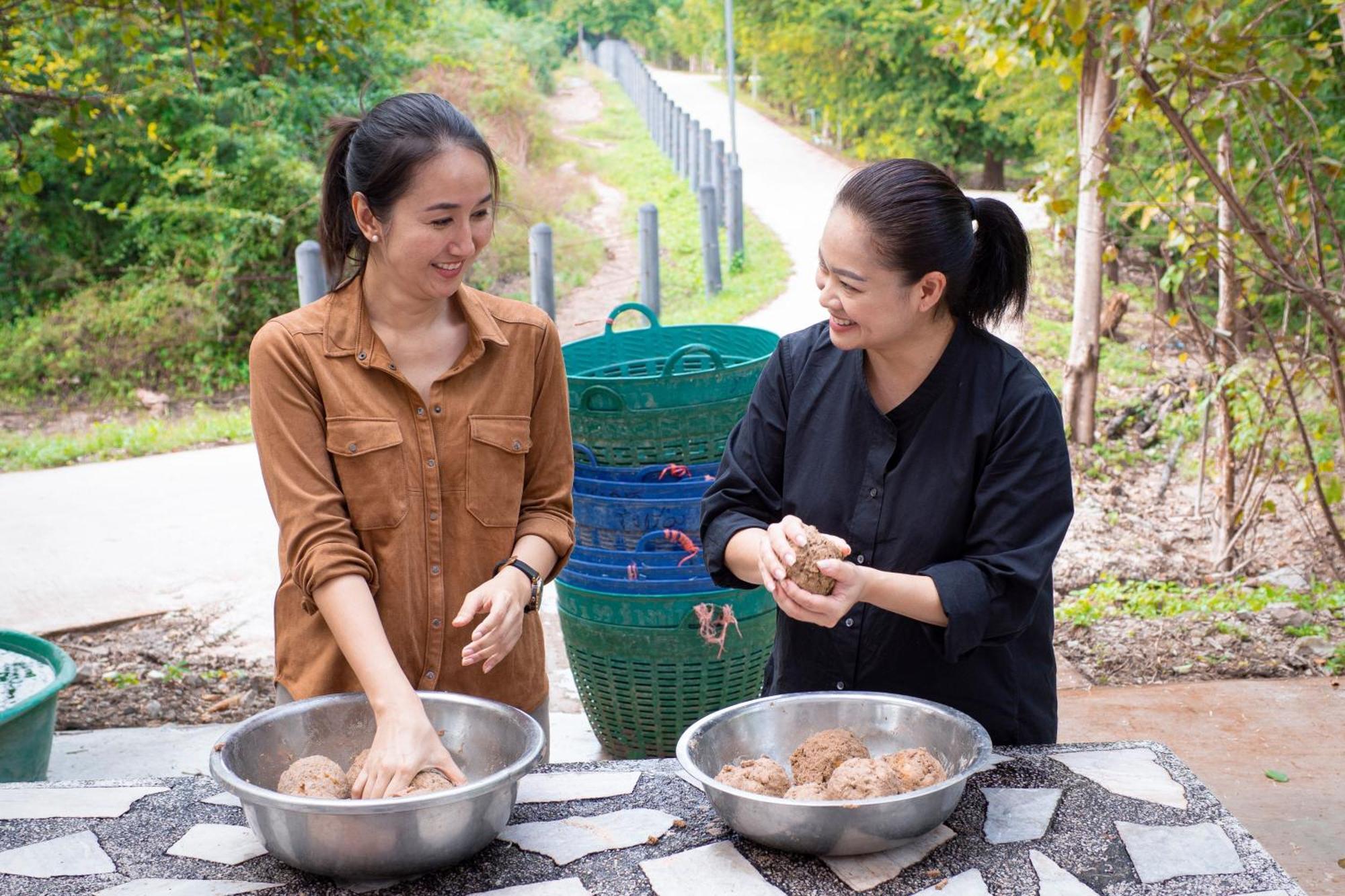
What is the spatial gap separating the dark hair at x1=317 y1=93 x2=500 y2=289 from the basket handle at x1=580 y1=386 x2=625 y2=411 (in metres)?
1.20

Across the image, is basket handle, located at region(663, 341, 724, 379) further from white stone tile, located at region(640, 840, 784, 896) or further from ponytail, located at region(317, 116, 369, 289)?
white stone tile, located at region(640, 840, 784, 896)

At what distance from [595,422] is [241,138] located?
377 inches

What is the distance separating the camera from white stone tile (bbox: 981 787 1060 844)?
77.8 inches

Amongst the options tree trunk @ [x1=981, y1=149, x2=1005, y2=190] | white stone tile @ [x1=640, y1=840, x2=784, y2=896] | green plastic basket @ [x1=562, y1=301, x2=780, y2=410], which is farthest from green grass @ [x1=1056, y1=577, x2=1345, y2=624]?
tree trunk @ [x1=981, y1=149, x2=1005, y2=190]

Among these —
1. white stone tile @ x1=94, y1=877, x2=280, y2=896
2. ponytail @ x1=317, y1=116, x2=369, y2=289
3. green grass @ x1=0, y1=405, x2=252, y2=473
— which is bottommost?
green grass @ x1=0, y1=405, x2=252, y2=473

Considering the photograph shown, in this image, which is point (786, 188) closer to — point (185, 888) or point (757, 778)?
point (757, 778)

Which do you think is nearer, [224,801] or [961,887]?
[961,887]

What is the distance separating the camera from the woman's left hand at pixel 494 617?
2186 millimetres

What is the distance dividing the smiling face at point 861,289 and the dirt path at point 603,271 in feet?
21.1

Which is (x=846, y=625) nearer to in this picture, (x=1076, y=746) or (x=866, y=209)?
(x=1076, y=746)

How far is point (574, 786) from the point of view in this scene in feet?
7.30

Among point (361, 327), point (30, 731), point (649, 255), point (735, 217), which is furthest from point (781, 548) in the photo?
point (735, 217)

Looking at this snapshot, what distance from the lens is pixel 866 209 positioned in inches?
83.4

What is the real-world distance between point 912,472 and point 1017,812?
1.92ft
